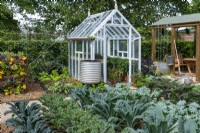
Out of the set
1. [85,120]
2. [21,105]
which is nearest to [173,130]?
[85,120]

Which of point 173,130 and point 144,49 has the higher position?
point 144,49

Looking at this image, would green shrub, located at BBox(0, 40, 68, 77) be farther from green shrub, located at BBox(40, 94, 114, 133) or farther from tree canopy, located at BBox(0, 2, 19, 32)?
green shrub, located at BBox(40, 94, 114, 133)

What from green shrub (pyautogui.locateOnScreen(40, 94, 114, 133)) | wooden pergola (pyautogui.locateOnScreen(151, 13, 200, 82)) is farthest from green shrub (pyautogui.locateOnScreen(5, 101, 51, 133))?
wooden pergola (pyautogui.locateOnScreen(151, 13, 200, 82))

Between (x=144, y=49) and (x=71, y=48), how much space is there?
4.84 metres

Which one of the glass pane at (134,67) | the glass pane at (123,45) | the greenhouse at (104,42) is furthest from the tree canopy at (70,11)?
the glass pane at (134,67)

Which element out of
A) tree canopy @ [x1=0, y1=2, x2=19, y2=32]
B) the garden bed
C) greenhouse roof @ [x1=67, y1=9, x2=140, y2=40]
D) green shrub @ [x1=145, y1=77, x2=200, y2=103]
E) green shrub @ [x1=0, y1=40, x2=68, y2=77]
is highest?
tree canopy @ [x1=0, y1=2, x2=19, y2=32]

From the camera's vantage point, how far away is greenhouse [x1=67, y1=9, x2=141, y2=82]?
9.65 meters

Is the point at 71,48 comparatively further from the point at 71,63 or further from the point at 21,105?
the point at 21,105

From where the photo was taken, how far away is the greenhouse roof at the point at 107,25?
9.60m

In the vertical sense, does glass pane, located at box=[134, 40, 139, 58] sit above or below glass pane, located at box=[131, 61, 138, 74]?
above

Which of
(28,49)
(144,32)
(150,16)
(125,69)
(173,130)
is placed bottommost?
(173,130)

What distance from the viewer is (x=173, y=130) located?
3.75 meters

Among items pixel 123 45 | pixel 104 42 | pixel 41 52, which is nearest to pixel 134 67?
pixel 123 45

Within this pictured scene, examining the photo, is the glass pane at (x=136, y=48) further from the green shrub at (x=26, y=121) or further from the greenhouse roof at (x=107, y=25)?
the green shrub at (x=26, y=121)
